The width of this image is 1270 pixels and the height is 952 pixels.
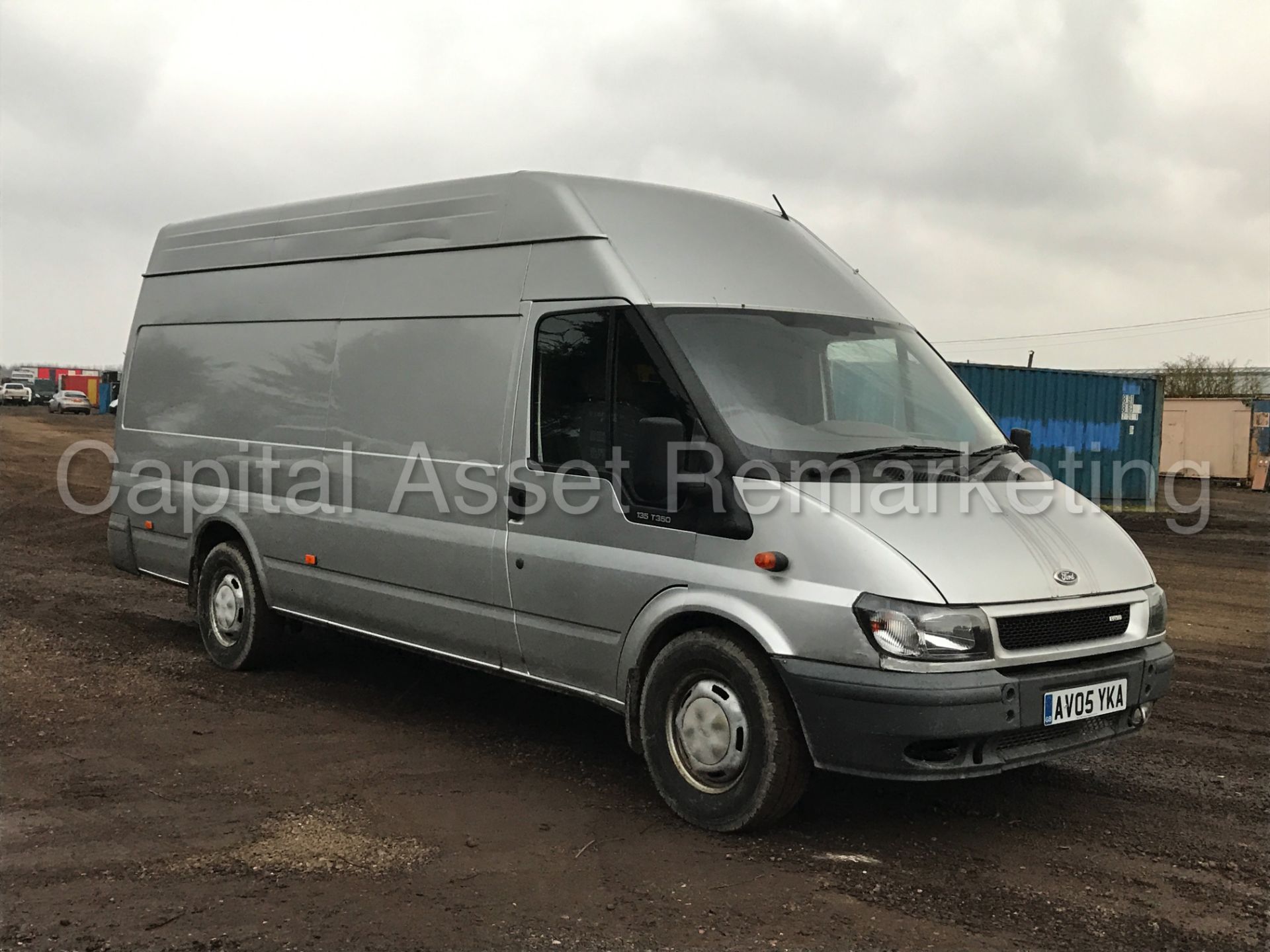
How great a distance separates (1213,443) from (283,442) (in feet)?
118

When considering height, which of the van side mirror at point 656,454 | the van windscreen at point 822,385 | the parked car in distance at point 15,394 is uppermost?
the parked car in distance at point 15,394

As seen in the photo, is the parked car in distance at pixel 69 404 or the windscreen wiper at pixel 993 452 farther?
the parked car in distance at pixel 69 404

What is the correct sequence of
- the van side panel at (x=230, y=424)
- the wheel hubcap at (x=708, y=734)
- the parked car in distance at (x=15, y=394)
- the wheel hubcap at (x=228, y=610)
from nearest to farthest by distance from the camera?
the wheel hubcap at (x=708, y=734)
the van side panel at (x=230, y=424)
the wheel hubcap at (x=228, y=610)
the parked car in distance at (x=15, y=394)

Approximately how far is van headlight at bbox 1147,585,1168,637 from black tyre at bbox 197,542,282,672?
207 inches

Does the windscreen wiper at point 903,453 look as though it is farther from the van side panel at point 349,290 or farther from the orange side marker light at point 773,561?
A: the van side panel at point 349,290

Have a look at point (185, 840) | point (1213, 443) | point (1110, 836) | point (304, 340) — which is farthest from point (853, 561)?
point (1213, 443)

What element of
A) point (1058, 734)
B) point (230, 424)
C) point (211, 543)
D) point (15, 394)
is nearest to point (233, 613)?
point (211, 543)

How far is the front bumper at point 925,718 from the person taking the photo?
183 inches

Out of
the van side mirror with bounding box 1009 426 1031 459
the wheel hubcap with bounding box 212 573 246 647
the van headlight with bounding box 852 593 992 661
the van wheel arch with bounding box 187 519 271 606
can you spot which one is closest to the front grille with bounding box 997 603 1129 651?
the van headlight with bounding box 852 593 992 661

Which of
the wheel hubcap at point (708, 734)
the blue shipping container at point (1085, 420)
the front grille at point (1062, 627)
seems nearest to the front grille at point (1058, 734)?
the front grille at point (1062, 627)

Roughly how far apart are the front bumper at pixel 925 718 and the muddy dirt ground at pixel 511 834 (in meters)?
0.43

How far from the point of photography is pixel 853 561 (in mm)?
4754

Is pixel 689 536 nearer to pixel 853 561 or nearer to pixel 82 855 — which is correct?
pixel 853 561

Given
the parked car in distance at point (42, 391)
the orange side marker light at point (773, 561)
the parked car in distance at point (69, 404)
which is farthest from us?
the parked car in distance at point (42, 391)
